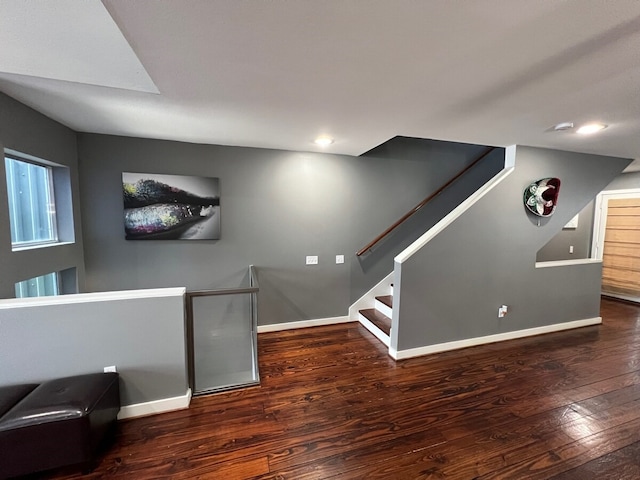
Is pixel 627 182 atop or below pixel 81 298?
atop

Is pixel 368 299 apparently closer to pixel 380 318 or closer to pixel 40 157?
pixel 380 318

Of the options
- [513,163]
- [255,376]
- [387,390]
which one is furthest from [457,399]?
[513,163]

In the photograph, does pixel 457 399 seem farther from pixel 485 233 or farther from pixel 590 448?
pixel 485 233

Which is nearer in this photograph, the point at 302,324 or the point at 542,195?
the point at 542,195

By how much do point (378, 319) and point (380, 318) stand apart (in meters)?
0.05

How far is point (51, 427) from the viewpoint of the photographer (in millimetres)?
1534

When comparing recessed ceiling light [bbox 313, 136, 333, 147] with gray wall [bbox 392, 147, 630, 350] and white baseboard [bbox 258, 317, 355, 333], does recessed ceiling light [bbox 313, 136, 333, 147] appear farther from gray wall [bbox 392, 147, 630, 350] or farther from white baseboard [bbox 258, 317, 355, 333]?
white baseboard [bbox 258, 317, 355, 333]

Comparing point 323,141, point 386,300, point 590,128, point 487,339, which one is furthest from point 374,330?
point 590,128

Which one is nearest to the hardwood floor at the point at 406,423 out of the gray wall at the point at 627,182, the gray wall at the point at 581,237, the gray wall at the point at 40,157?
the gray wall at the point at 40,157

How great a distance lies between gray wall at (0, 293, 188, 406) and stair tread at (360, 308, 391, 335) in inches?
90.1

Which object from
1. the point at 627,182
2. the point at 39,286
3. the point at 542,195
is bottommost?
the point at 39,286

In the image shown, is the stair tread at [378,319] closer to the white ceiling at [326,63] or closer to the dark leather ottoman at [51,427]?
the white ceiling at [326,63]

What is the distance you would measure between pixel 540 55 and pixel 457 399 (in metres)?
2.55

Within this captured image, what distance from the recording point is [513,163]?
131 inches
